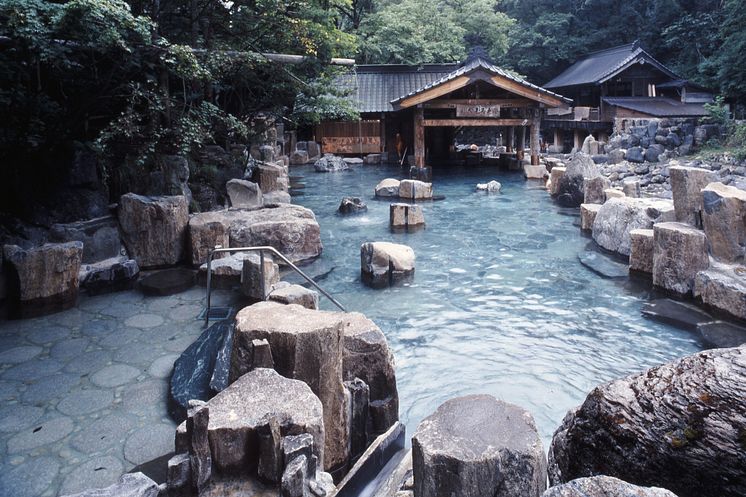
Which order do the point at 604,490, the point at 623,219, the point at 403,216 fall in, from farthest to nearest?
1. the point at 403,216
2. the point at 623,219
3. the point at 604,490

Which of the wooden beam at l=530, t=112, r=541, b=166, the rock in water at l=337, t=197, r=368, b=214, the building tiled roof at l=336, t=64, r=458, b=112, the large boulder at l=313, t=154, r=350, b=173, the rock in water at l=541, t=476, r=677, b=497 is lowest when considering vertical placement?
the rock in water at l=337, t=197, r=368, b=214

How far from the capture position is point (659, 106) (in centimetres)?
2583

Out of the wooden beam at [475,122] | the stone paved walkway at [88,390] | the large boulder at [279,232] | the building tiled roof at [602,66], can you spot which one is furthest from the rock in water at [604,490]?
the building tiled roof at [602,66]

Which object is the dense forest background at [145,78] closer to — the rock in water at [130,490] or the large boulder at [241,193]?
the large boulder at [241,193]

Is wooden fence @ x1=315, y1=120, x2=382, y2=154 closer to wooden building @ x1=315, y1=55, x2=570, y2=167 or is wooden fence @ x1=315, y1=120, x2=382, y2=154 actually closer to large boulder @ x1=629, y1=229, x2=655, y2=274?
wooden building @ x1=315, y1=55, x2=570, y2=167

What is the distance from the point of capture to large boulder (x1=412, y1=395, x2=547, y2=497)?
2338mm

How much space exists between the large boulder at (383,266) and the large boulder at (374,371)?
11.9 ft

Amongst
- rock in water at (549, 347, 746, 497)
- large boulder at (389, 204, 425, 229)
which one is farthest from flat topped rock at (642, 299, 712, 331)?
large boulder at (389, 204, 425, 229)

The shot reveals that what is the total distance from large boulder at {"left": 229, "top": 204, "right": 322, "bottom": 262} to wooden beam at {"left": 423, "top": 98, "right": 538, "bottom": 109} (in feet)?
31.6

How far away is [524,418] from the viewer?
103 inches

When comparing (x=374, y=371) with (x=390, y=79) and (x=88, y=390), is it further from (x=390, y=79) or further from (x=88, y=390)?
(x=390, y=79)

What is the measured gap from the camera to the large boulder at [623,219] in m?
8.94

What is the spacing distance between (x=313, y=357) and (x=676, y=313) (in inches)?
204

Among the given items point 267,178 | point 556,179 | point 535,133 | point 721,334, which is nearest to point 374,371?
point 721,334
